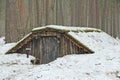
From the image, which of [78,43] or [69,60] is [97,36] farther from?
[69,60]

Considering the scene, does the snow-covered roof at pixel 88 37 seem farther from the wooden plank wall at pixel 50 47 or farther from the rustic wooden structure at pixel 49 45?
the wooden plank wall at pixel 50 47

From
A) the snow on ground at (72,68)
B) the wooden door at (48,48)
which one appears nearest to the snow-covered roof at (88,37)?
the snow on ground at (72,68)

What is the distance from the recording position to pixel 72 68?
10688 millimetres

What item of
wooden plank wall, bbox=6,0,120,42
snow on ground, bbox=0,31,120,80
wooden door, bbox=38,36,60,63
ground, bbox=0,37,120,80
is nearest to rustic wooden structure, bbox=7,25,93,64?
wooden door, bbox=38,36,60,63

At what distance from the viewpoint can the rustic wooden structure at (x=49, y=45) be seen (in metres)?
13.6

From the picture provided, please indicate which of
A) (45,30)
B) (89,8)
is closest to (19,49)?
(45,30)

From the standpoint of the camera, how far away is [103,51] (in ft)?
43.0

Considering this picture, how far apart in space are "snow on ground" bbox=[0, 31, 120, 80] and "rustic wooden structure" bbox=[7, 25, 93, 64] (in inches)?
30.7

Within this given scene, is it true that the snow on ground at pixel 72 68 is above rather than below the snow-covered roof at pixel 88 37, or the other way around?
below

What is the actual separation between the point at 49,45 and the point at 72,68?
3.77 m

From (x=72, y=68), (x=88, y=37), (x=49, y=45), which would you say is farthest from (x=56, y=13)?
(x=72, y=68)

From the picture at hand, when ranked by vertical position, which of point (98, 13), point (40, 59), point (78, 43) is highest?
point (98, 13)

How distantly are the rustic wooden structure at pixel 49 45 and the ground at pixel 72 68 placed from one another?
944 mm

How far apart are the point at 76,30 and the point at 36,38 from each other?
2.12 meters
